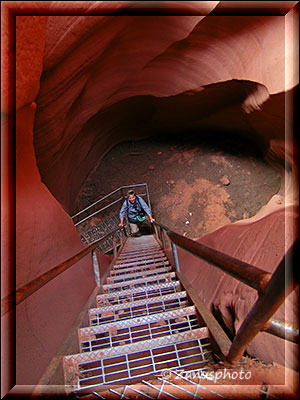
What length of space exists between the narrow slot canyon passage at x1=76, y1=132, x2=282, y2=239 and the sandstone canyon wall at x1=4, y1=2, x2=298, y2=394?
2.51 feet

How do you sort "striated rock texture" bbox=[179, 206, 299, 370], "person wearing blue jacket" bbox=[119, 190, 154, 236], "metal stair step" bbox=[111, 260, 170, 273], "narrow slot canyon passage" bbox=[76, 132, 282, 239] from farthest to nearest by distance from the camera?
"narrow slot canyon passage" bbox=[76, 132, 282, 239] < "person wearing blue jacket" bbox=[119, 190, 154, 236] < "metal stair step" bbox=[111, 260, 170, 273] < "striated rock texture" bbox=[179, 206, 299, 370]

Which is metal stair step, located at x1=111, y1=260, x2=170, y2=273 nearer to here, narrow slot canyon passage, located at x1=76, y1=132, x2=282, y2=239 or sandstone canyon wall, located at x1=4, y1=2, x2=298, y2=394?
sandstone canyon wall, located at x1=4, y1=2, x2=298, y2=394

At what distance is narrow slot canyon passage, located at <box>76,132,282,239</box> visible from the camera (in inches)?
273

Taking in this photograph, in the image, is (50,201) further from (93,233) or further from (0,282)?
(93,233)

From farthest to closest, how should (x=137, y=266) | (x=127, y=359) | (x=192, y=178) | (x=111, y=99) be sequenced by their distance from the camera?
(x=192, y=178), (x=111, y=99), (x=137, y=266), (x=127, y=359)

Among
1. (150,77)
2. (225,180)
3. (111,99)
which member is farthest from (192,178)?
(111,99)

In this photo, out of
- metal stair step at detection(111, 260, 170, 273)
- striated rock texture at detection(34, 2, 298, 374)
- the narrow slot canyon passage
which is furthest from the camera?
the narrow slot canyon passage

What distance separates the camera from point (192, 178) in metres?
7.72

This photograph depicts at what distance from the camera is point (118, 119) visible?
22.2ft

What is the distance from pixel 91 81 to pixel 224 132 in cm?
491

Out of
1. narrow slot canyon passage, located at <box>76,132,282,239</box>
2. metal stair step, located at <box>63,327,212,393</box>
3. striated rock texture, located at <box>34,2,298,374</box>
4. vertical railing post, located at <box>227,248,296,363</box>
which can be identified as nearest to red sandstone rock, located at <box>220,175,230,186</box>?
narrow slot canyon passage, located at <box>76,132,282,239</box>

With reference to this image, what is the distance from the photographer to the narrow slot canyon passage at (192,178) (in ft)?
22.7

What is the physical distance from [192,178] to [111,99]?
3693 mm

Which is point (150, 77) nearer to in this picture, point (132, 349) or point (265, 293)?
point (132, 349)
